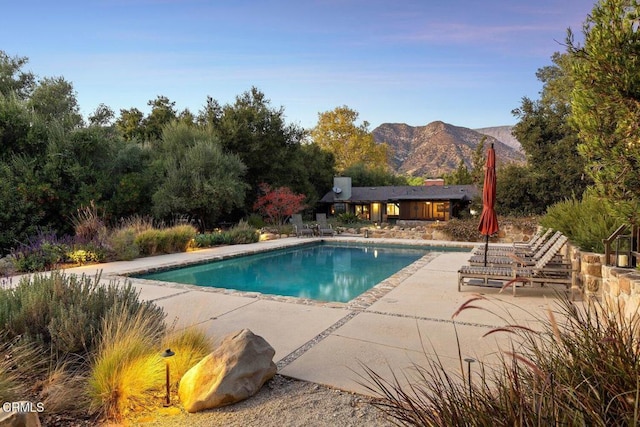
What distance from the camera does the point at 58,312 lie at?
11.5 feet

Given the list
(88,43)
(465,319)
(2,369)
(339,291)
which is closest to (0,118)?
(88,43)

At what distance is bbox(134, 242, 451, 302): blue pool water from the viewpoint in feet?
27.8

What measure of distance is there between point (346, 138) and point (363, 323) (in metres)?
43.4

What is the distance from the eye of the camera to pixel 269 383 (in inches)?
124

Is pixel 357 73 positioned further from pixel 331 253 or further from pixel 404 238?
pixel 331 253

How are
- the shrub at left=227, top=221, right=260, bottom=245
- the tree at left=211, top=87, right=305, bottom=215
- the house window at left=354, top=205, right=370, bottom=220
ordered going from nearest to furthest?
the shrub at left=227, top=221, right=260, bottom=245 → the tree at left=211, top=87, right=305, bottom=215 → the house window at left=354, top=205, right=370, bottom=220

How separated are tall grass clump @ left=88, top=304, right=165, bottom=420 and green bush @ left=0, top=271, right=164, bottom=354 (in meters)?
0.33

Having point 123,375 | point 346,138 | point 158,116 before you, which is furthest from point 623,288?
point 346,138

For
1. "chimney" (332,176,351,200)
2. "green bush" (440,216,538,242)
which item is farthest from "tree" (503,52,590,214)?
"chimney" (332,176,351,200)

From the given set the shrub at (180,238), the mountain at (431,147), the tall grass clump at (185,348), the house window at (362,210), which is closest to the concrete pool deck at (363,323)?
the tall grass clump at (185,348)

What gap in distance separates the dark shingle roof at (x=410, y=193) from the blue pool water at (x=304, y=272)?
43.5 feet

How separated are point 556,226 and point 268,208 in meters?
14.6

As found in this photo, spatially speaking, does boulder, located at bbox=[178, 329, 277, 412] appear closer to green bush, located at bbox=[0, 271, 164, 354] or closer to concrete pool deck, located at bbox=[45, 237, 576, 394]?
concrete pool deck, located at bbox=[45, 237, 576, 394]

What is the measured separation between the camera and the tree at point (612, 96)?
3145mm
